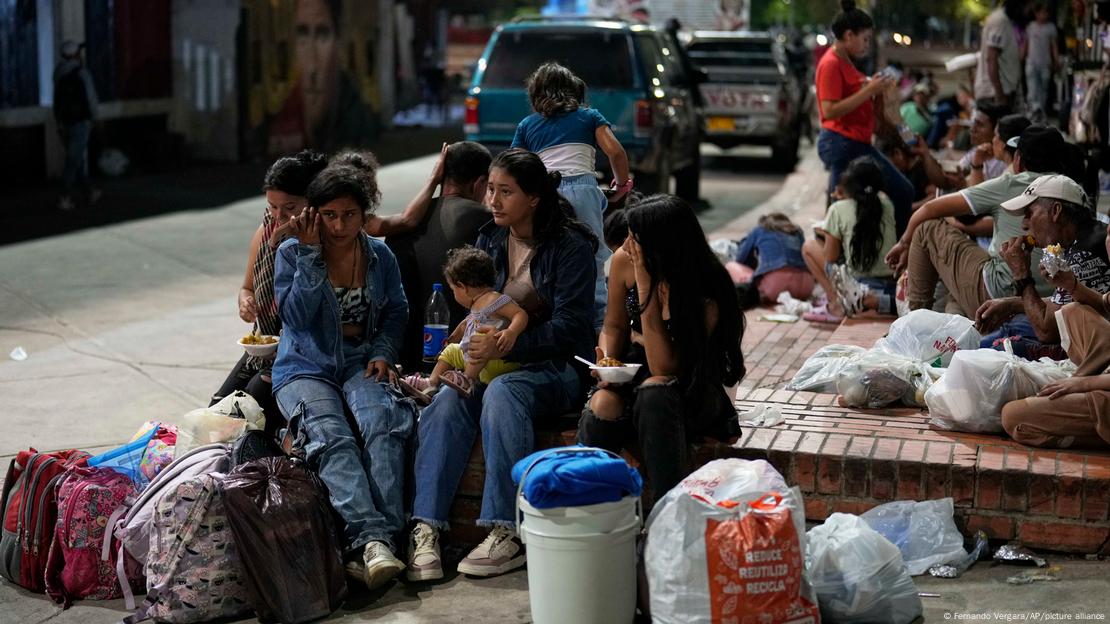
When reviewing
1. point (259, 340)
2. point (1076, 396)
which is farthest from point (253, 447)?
point (1076, 396)

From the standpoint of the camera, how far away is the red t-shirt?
946 cm

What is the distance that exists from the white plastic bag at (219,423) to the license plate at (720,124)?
16.4 meters

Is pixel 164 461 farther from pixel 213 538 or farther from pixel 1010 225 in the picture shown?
pixel 1010 225

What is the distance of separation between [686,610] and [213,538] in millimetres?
1645

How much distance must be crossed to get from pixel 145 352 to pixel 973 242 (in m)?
5.07

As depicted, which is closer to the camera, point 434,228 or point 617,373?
point 617,373

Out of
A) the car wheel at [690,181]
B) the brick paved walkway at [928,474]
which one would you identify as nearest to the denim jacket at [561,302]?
the brick paved walkway at [928,474]

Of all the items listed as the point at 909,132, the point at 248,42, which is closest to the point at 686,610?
the point at 909,132

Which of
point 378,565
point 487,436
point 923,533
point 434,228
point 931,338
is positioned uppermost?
point 434,228

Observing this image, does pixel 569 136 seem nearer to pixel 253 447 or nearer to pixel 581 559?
pixel 253 447

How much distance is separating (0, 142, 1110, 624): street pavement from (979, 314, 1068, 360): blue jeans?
1.45 meters

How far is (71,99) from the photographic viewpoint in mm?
15898

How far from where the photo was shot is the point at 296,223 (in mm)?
5340

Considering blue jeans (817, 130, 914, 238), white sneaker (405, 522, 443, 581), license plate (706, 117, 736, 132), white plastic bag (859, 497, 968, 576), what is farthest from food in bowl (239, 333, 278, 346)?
license plate (706, 117, 736, 132)
